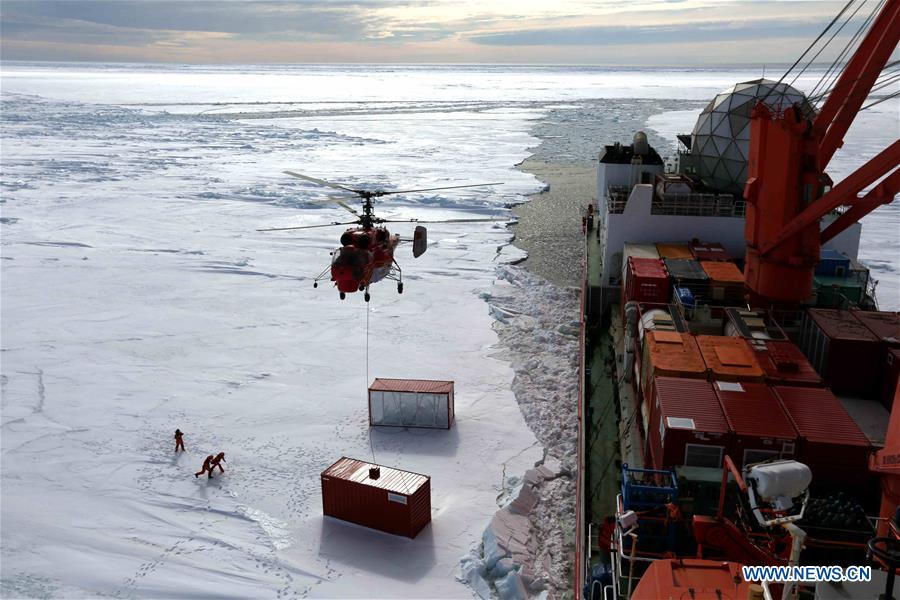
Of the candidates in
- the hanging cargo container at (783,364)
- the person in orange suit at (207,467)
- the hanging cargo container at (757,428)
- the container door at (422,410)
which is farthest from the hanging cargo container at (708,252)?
the person in orange suit at (207,467)

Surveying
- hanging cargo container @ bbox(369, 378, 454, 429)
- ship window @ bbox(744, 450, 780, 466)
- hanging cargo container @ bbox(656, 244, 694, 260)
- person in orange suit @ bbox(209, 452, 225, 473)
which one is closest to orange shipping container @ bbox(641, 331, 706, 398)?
ship window @ bbox(744, 450, 780, 466)

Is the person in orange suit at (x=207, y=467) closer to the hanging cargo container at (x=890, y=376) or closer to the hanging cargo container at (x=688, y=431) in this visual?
the hanging cargo container at (x=688, y=431)

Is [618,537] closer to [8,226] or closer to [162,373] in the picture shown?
[162,373]

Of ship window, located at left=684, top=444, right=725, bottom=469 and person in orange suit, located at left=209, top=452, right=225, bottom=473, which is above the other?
→ ship window, located at left=684, top=444, right=725, bottom=469

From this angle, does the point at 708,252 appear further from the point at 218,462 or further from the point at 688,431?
the point at 218,462

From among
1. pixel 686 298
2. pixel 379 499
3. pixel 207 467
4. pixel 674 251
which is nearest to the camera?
pixel 379 499

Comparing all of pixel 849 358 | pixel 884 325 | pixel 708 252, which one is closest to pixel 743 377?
pixel 849 358

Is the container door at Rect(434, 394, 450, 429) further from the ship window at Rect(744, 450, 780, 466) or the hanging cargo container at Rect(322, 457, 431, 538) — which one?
the ship window at Rect(744, 450, 780, 466)
